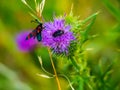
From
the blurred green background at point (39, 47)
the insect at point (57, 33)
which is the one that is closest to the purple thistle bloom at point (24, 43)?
the blurred green background at point (39, 47)

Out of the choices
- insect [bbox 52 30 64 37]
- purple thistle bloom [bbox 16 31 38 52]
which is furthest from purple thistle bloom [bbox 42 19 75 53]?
purple thistle bloom [bbox 16 31 38 52]

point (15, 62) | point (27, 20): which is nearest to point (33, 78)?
point (15, 62)

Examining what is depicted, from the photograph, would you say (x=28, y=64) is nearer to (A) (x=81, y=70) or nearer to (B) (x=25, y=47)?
(B) (x=25, y=47)

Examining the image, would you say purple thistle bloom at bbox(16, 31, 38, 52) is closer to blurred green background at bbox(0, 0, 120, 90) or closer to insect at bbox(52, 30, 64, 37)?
blurred green background at bbox(0, 0, 120, 90)

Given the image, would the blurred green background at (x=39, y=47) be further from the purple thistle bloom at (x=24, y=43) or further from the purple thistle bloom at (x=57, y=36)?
the purple thistle bloom at (x=57, y=36)

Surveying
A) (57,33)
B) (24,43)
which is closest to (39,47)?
(24,43)
